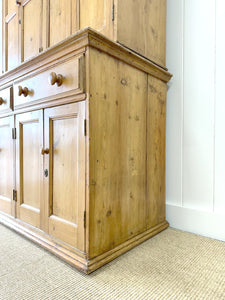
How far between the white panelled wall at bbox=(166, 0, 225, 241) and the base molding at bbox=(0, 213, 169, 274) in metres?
0.24

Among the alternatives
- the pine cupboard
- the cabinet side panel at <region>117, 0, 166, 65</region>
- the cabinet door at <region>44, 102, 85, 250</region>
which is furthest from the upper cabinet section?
the cabinet door at <region>44, 102, 85, 250</region>

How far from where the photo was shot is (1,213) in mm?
1466

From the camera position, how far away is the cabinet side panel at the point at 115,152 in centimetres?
91

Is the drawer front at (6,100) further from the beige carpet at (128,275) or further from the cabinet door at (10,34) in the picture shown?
the beige carpet at (128,275)

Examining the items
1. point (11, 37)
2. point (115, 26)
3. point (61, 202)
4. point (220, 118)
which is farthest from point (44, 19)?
point (220, 118)

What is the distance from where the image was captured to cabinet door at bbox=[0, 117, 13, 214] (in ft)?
4.53

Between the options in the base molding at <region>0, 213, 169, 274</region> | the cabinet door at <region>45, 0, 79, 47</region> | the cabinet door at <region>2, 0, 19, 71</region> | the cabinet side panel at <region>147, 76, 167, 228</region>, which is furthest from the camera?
the cabinet door at <region>2, 0, 19, 71</region>

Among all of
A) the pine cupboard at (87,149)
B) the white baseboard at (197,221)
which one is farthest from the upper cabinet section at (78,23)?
the white baseboard at (197,221)

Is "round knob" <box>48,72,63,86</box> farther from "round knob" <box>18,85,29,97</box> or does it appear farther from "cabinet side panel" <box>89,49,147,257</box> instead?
"round knob" <box>18,85,29,97</box>

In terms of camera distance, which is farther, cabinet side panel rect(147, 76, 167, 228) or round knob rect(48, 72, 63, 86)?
cabinet side panel rect(147, 76, 167, 228)

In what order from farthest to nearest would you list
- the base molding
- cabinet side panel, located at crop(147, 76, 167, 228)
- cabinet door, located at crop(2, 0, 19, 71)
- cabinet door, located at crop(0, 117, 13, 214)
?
cabinet door, located at crop(2, 0, 19, 71) → cabinet door, located at crop(0, 117, 13, 214) → cabinet side panel, located at crop(147, 76, 167, 228) → the base molding

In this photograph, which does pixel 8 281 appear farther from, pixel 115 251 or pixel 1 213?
pixel 1 213

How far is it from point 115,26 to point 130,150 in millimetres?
607

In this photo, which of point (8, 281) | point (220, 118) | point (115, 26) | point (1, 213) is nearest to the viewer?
point (8, 281)
